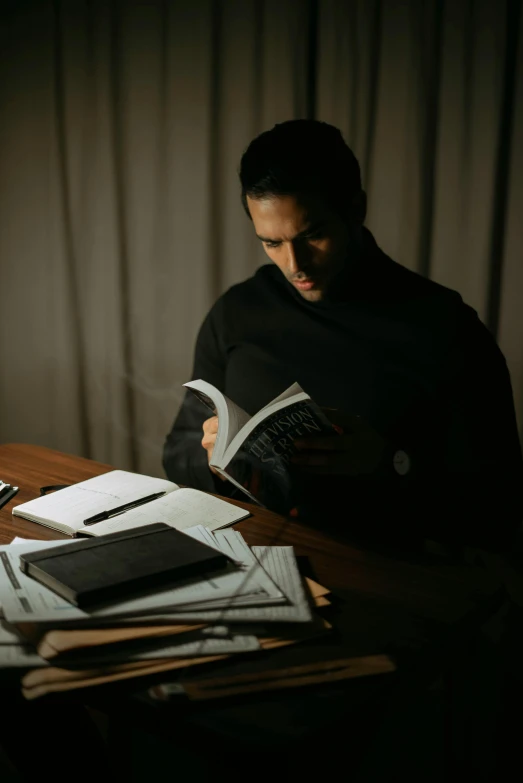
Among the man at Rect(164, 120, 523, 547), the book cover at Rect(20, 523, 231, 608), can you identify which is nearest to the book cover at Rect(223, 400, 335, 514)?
the man at Rect(164, 120, 523, 547)

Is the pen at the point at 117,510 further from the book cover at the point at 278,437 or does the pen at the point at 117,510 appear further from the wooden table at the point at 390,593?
the book cover at the point at 278,437

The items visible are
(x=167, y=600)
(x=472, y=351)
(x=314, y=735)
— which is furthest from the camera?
(x=472, y=351)

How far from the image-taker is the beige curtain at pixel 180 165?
6.08 ft

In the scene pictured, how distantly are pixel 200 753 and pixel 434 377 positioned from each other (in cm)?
108

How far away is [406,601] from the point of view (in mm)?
1009

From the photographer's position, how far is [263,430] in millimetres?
1249

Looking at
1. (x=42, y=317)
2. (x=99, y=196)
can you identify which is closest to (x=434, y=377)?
(x=99, y=196)

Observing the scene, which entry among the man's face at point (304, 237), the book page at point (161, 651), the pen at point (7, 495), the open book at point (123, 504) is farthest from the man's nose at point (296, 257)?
the book page at point (161, 651)

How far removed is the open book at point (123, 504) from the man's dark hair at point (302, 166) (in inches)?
27.1

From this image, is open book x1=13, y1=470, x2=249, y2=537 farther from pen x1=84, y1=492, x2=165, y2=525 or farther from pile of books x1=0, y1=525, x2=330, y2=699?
pile of books x1=0, y1=525, x2=330, y2=699

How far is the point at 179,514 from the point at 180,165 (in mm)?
1571

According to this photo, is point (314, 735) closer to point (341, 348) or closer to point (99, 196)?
point (341, 348)

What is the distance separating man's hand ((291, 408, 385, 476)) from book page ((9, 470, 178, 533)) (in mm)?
287

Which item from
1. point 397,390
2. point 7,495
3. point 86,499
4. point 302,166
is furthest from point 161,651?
point 302,166
